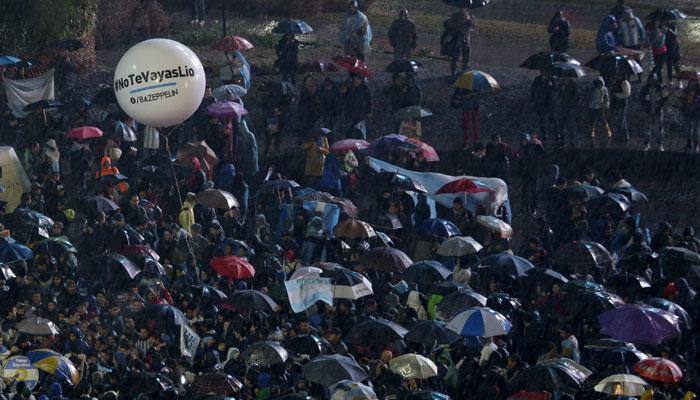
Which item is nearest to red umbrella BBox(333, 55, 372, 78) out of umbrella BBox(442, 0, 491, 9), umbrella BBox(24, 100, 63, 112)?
umbrella BBox(442, 0, 491, 9)

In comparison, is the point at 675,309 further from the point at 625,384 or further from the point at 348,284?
the point at 348,284

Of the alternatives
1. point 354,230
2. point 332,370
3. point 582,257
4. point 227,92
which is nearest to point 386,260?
point 354,230

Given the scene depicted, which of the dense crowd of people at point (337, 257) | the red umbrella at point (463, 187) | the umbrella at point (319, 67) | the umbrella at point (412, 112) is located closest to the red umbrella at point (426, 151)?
the dense crowd of people at point (337, 257)

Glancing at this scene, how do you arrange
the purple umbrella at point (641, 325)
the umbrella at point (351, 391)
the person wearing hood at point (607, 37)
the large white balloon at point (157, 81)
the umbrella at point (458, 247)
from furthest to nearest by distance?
1. the person wearing hood at point (607, 37)
2. the large white balloon at point (157, 81)
3. the umbrella at point (458, 247)
4. the purple umbrella at point (641, 325)
5. the umbrella at point (351, 391)

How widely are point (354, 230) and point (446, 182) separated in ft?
9.44

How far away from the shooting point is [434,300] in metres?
27.4

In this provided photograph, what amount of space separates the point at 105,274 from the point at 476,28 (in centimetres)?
2013

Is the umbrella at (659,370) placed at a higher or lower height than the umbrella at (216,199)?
higher

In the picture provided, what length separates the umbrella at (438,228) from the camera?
2983 centimetres

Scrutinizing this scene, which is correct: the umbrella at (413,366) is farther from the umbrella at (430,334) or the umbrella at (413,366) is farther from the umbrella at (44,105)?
the umbrella at (44,105)

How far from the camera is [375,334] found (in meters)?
25.4

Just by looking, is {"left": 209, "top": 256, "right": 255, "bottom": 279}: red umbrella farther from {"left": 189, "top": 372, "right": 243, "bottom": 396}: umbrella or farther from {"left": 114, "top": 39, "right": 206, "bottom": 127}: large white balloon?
{"left": 189, "top": 372, "right": 243, "bottom": 396}: umbrella

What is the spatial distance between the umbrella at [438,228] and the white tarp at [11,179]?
27.3 feet

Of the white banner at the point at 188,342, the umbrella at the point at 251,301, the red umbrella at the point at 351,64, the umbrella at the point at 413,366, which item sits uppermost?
the red umbrella at the point at 351,64
